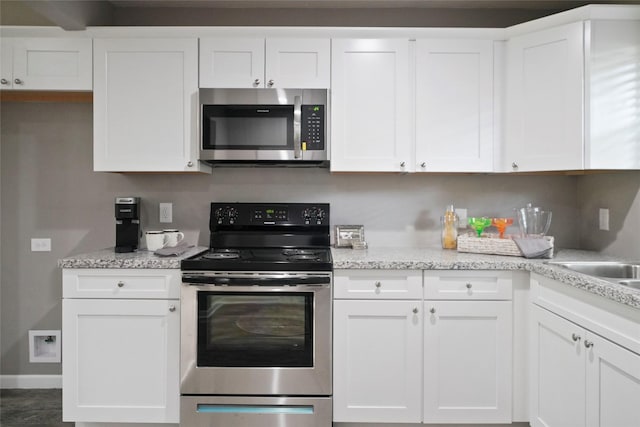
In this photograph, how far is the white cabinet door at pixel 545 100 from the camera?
219 centimetres

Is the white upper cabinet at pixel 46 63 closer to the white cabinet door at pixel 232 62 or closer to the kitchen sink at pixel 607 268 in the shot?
the white cabinet door at pixel 232 62

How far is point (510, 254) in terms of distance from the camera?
2.31 meters

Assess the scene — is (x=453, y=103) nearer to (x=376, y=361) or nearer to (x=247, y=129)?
(x=247, y=129)

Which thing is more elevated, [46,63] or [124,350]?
[46,63]

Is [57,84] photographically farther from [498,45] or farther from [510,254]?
[510,254]

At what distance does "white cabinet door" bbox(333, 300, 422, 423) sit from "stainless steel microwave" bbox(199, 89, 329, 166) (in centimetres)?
90

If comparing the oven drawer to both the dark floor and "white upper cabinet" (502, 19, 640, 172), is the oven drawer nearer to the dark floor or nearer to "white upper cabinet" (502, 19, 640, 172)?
the dark floor

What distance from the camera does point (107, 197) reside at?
9.28 feet

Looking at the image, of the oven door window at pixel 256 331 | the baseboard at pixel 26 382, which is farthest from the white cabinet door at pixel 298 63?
the baseboard at pixel 26 382

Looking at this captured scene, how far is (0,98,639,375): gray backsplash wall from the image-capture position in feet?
9.11

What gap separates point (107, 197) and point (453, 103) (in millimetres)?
2295

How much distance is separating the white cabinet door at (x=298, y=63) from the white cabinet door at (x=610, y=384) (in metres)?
1.82

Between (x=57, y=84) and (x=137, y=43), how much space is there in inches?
20.6

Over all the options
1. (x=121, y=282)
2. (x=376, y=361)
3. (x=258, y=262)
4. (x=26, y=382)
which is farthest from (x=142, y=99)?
(x=26, y=382)
